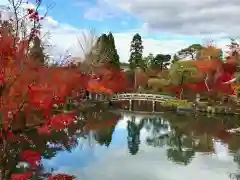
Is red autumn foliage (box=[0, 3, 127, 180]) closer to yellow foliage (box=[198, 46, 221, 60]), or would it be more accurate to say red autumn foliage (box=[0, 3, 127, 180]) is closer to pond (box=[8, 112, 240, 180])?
pond (box=[8, 112, 240, 180])

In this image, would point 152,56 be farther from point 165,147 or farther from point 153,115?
point 165,147

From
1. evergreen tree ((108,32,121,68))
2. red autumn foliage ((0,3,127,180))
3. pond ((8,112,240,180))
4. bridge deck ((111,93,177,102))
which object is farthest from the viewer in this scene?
evergreen tree ((108,32,121,68))

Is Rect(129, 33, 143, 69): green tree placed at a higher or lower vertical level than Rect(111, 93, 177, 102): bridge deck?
higher

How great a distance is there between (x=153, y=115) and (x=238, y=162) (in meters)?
19.1

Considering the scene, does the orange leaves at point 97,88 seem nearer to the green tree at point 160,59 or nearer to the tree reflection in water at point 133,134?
the tree reflection in water at point 133,134

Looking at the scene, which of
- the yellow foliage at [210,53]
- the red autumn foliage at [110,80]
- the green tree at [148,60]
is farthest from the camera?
the green tree at [148,60]

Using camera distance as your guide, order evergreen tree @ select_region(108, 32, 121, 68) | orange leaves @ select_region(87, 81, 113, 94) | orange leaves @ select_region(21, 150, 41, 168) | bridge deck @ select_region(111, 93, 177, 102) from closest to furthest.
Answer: orange leaves @ select_region(21, 150, 41, 168) → orange leaves @ select_region(87, 81, 113, 94) → bridge deck @ select_region(111, 93, 177, 102) → evergreen tree @ select_region(108, 32, 121, 68)

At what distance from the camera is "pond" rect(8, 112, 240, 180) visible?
656 inches

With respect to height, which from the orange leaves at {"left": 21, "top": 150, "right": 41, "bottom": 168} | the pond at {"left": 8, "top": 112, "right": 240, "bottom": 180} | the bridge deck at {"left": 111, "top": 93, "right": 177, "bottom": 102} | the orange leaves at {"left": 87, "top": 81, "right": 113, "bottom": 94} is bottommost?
the pond at {"left": 8, "top": 112, "right": 240, "bottom": 180}

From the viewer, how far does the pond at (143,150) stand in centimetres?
1667

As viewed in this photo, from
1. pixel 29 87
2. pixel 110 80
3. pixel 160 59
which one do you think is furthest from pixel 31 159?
pixel 160 59

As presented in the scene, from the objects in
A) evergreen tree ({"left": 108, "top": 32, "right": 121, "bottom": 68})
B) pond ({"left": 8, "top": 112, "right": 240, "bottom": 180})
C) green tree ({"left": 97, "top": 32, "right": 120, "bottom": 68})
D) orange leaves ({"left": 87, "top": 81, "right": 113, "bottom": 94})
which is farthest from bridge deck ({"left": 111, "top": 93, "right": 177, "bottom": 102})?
pond ({"left": 8, "top": 112, "right": 240, "bottom": 180})

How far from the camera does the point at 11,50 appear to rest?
705 cm

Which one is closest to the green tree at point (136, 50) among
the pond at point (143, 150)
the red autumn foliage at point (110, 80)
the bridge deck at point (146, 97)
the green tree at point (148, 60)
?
the green tree at point (148, 60)
